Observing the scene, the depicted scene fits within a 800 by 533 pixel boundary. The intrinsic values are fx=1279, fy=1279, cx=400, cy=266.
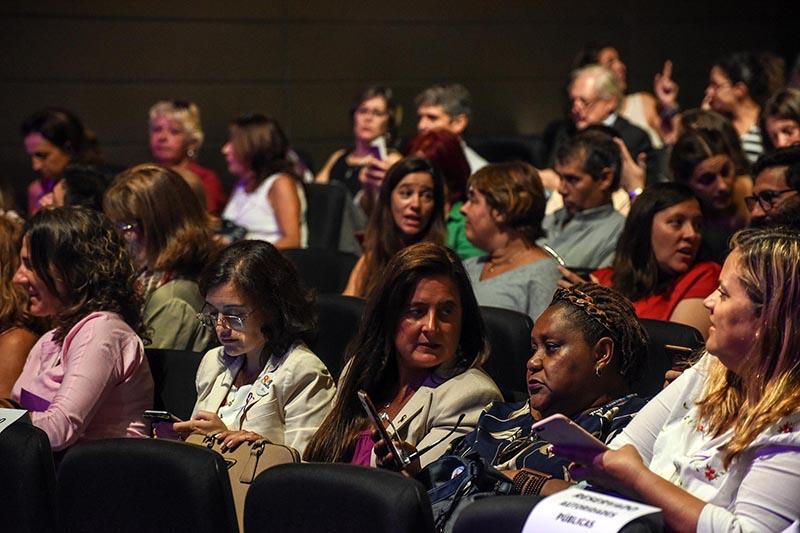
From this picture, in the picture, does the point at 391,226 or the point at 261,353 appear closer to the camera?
the point at 261,353

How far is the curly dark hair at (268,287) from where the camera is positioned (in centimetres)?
A: 343

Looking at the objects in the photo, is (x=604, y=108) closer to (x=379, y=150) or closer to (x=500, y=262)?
(x=379, y=150)

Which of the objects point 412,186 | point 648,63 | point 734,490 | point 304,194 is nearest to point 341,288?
point 412,186

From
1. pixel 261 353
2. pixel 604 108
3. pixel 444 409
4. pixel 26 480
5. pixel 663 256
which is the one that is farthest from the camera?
pixel 604 108

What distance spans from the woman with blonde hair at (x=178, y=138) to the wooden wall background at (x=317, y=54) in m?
0.84

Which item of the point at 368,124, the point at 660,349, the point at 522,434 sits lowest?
the point at 522,434

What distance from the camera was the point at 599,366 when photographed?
2.88 m

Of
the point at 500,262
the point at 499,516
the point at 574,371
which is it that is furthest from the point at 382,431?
the point at 500,262

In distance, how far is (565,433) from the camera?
7.64 feet

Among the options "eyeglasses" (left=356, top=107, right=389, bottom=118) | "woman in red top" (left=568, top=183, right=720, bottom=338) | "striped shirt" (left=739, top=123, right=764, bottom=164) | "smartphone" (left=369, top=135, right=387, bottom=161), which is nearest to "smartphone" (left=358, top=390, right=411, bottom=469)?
"woman in red top" (left=568, top=183, right=720, bottom=338)

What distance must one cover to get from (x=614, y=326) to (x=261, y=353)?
1056 millimetres

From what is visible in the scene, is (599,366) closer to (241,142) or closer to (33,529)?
(33,529)

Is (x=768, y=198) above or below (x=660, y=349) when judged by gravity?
Answer: above

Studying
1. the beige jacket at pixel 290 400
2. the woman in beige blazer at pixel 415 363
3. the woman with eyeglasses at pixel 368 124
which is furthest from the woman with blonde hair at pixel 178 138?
the woman in beige blazer at pixel 415 363
